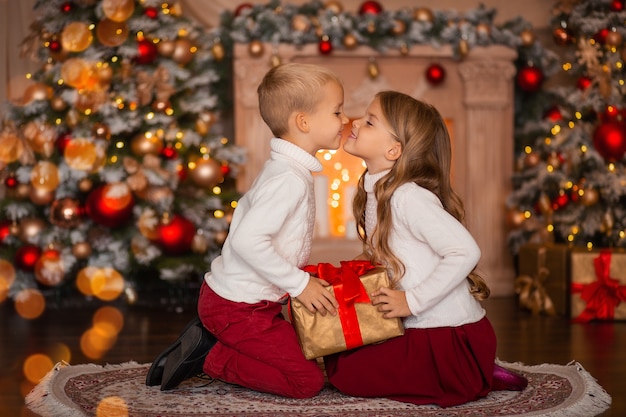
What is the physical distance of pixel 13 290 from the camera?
4.34 metres

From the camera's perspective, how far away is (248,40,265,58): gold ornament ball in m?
4.64

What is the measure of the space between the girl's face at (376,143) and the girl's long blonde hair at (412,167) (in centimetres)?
2

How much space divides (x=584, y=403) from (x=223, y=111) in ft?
A: 10.8

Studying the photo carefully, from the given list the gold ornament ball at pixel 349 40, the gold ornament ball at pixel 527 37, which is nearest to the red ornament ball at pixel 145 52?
the gold ornament ball at pixel 349 40

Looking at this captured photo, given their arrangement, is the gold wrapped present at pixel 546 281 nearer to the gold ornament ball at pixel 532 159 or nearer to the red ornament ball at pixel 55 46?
the gold ornament ball at pixel 532 159

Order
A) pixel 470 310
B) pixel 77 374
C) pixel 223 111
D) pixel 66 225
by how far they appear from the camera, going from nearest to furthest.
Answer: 1. pixel 470 310
2. pixel 77 374
3. pixel 66 225
4. pixel 223 111

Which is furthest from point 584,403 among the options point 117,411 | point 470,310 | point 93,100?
point 93,100

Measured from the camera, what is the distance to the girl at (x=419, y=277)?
2.23 meters

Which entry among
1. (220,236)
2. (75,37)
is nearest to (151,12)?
(75,37)

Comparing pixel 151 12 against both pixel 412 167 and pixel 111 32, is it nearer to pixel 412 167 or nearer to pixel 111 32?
pixel 111 32

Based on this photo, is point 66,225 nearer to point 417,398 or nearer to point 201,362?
point 201,362

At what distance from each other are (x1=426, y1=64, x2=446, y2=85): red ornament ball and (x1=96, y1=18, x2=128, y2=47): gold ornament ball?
168 cm

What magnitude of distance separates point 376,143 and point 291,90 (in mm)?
282

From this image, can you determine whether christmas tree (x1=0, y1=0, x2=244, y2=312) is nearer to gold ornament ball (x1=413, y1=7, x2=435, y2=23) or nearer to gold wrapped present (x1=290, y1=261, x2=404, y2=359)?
gold ornament ball (x1=413, y1=7, x2=435, y2=23)
